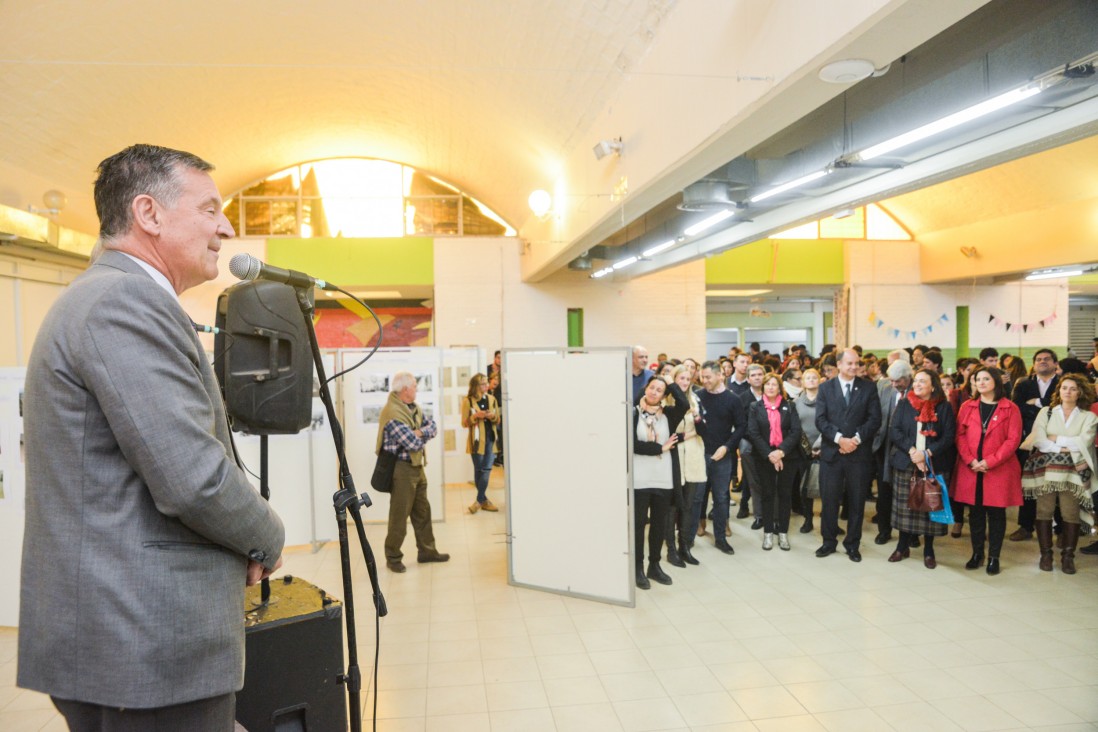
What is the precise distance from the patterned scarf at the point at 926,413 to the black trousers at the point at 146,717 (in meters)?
5.74

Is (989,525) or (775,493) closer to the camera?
(989,525)

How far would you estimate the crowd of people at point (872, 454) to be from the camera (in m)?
5.32

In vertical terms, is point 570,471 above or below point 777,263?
below

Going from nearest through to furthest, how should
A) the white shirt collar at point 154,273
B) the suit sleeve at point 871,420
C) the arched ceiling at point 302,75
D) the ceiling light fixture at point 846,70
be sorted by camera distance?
the white shirt collar at point 154,273, the ceiling light fixture at point 846,70, the arched ceiling at point 302,75, the suit sleeve at point 871,420

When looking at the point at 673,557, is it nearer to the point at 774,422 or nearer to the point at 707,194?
the point at 774,422

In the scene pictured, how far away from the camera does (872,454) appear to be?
5.94m

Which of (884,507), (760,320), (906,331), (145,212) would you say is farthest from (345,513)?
(760,320)

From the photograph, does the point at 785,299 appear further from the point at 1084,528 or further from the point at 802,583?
the point at 802,583

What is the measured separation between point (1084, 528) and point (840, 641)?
11.8 ft

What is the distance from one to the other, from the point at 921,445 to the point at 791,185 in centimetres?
250

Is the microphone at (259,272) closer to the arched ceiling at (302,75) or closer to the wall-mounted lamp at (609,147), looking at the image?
the arched ceiling at (302,75)

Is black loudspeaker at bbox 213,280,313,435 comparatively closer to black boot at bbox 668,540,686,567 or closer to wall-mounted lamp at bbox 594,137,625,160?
wall-mounted lamp at bbox 594,137,625,160

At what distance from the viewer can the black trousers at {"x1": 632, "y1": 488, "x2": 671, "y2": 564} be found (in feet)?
16.8

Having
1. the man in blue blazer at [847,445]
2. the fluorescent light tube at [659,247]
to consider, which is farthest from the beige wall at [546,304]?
the man in blue blazer at [847,445]
